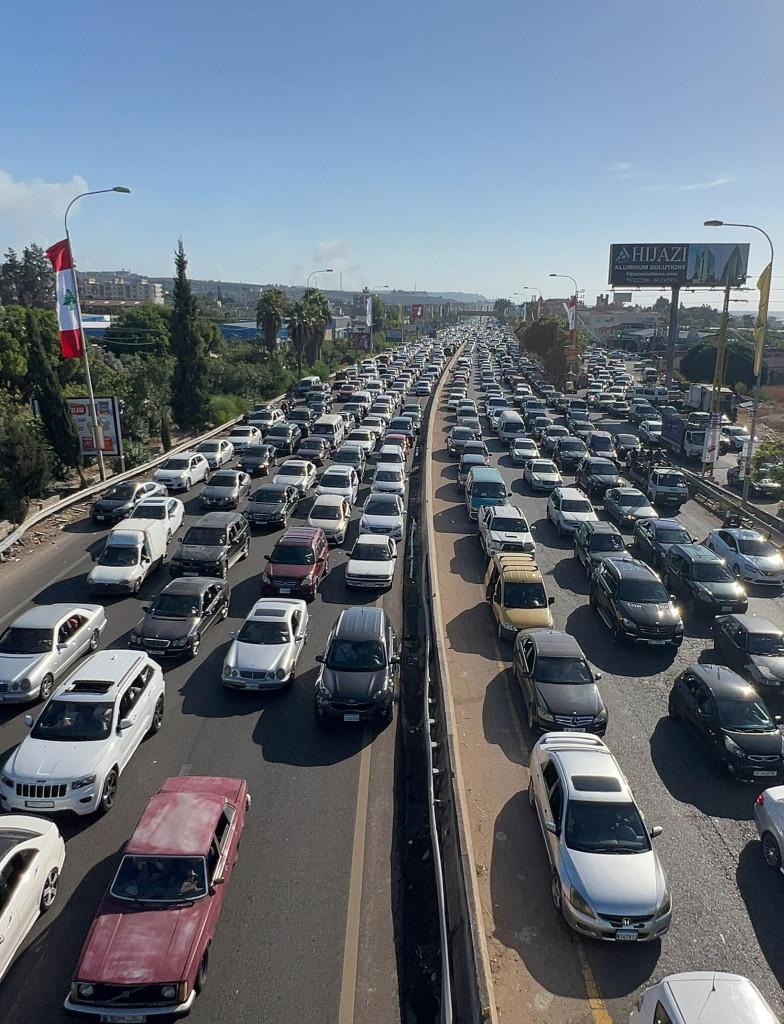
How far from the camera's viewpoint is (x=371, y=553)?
67.7 feet

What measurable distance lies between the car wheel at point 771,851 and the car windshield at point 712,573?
10318 millimetres

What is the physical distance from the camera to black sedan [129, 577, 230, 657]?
15539 mm

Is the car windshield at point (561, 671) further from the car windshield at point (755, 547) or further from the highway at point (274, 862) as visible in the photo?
the car windshield at point (755, 547)

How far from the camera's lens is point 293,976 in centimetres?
805

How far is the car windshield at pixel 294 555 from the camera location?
19625 millimetres

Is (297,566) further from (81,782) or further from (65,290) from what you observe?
(65,290)

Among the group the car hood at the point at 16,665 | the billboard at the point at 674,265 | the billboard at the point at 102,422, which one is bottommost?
the car hood at the point at 16,665

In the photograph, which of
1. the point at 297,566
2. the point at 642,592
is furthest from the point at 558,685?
the point at 297,566

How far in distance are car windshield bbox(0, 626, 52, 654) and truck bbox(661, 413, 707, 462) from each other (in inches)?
1361

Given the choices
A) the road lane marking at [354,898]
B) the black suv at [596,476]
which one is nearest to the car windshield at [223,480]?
the black suv at [596,476]

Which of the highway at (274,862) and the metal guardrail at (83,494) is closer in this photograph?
the highway at (274,862)

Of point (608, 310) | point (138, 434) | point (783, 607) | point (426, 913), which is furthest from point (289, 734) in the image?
point (608, 310)

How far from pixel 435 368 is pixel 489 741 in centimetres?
7659

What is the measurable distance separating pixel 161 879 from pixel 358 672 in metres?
5.79
